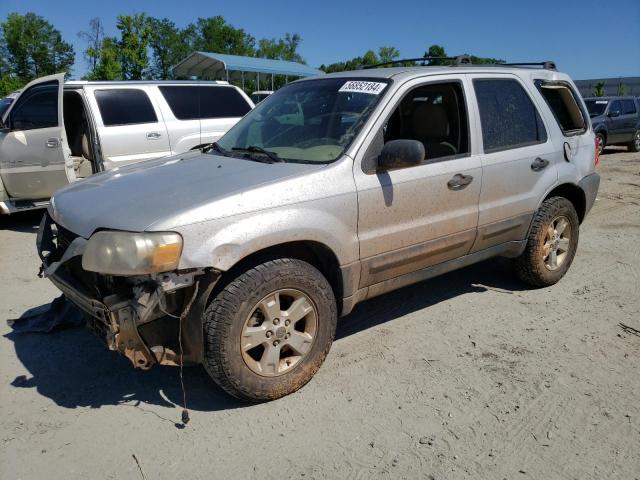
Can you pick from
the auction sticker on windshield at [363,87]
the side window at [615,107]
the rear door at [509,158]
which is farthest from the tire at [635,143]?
the auction sticker on windshield at [363,87]

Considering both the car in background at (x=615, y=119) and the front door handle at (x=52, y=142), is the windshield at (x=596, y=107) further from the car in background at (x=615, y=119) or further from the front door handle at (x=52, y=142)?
the front door handle at (x=52, y=142)

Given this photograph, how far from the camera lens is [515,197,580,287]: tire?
4.53 m

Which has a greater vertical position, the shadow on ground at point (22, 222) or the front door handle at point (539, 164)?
the front door handle at point (539, 164)

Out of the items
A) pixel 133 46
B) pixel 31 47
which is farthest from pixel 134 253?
pixel 31 47

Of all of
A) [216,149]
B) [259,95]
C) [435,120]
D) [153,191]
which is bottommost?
[153,191]

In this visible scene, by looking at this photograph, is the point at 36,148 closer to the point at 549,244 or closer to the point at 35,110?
the point at 35,110

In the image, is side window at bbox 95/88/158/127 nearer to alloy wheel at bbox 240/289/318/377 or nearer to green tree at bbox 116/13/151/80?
alloy wheel at bbox 240/289/318/377

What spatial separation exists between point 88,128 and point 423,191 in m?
5.55

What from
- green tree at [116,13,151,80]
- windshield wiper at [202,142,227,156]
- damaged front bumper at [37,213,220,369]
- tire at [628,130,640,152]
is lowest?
tire at [628,130,640,152]

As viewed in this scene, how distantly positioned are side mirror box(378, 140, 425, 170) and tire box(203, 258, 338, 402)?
0.80 metres

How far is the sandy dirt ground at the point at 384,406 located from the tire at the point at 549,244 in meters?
0.26

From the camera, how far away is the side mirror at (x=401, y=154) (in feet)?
10.6

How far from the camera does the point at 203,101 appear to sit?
8133 mm

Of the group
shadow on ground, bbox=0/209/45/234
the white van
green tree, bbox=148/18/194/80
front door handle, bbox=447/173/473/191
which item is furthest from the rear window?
green tree, bbox=148/18/194/80
